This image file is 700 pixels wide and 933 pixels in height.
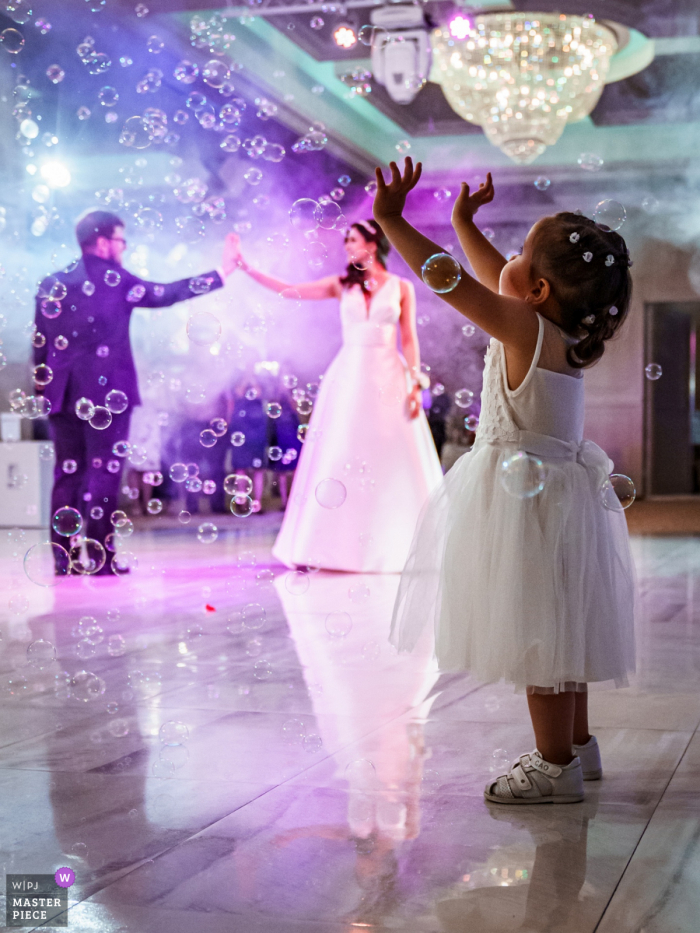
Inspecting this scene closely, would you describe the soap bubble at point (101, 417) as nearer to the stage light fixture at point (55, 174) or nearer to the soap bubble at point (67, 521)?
the soap bubble at point (67, 521)

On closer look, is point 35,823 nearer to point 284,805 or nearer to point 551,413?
point 284,805

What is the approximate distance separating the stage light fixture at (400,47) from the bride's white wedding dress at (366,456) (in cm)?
125

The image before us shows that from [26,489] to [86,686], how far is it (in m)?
4.99

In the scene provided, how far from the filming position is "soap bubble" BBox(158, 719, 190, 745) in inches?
71.4

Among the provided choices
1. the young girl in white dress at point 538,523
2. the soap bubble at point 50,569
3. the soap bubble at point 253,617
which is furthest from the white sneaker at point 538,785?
the soap bubble at point 50,569

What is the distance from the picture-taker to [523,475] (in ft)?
5.11

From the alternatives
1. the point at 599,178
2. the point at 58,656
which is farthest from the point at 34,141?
the point at 58,656

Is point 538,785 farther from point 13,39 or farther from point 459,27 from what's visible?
point 459,27

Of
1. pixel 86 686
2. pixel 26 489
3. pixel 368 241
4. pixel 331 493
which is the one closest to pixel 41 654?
pixel 86 686

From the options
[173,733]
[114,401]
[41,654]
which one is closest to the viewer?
[173,733]

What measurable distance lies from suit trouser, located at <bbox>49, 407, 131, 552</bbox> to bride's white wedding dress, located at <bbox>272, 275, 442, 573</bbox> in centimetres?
78

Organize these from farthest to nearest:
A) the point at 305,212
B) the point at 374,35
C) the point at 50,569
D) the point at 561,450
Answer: the point at 374,35 < the point at 50,569 < the point at 305,212 < the point at 561,450

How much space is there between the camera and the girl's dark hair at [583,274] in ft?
5.15

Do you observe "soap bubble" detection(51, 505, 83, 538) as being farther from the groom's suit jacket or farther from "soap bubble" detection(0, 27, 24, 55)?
"soap bubble" detection(0, 27, 24, 55)
